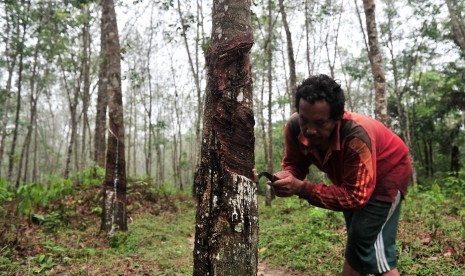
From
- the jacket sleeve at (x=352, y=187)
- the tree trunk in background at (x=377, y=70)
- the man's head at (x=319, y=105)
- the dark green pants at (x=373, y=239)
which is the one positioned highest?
the tree trunk in background at (x=377, y=70)

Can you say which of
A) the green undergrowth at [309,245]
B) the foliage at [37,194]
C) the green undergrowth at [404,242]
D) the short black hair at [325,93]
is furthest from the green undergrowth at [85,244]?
the short black hair at [325,93]

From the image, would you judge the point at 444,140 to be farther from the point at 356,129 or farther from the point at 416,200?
the point at 356,129

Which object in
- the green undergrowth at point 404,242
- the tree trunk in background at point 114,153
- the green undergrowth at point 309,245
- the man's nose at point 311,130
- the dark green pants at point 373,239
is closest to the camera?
the man's nose at point 311,130

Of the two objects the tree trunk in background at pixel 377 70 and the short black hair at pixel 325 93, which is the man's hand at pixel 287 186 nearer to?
the short black hair at pixel 325 93

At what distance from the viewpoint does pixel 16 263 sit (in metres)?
4.07

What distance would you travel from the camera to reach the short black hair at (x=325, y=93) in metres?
2.11

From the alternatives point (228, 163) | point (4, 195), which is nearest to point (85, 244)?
point (4, 195)

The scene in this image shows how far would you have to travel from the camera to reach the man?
2.13 m

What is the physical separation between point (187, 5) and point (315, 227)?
1257 centimetres

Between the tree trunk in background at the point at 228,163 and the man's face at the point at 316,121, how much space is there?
1.20 ft

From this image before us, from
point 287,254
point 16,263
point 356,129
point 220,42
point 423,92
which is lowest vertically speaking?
point 287,254

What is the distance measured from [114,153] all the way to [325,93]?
474 cm

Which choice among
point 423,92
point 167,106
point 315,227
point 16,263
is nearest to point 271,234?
point 315,227

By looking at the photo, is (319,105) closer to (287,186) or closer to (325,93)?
(325,93)
